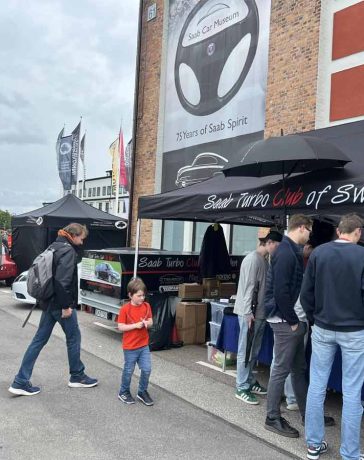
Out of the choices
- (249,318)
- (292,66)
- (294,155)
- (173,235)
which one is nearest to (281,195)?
(294,155)

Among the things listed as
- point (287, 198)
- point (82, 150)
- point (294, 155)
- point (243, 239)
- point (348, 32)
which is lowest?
point (243, 239)

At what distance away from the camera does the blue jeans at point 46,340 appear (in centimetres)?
525

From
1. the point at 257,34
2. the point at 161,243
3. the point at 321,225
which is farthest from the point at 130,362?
the point at 161,243

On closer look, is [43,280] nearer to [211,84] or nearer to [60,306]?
[60,306]

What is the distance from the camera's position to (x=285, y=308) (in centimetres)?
432

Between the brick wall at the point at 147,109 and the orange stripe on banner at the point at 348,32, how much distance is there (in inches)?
236

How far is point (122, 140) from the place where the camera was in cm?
2203

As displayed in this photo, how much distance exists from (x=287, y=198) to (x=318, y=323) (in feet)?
6.02

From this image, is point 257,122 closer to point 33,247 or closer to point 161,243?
point 161,243

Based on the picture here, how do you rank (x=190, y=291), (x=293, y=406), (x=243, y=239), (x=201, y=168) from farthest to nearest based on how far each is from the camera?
(x=201, y=168) → (x=243, y=239) → (x=190, y=291) → (x=293, y=406)

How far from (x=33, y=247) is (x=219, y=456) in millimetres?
12227

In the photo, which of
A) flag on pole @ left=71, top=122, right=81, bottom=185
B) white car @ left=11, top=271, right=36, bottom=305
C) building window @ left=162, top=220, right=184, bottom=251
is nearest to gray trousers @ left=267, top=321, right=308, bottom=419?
white car @ left=11, top=271, right=36, bottom=305

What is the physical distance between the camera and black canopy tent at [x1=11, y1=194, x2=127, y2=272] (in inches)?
569

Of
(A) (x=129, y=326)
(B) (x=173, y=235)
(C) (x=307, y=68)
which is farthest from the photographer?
(B) (x=173, y=235)
